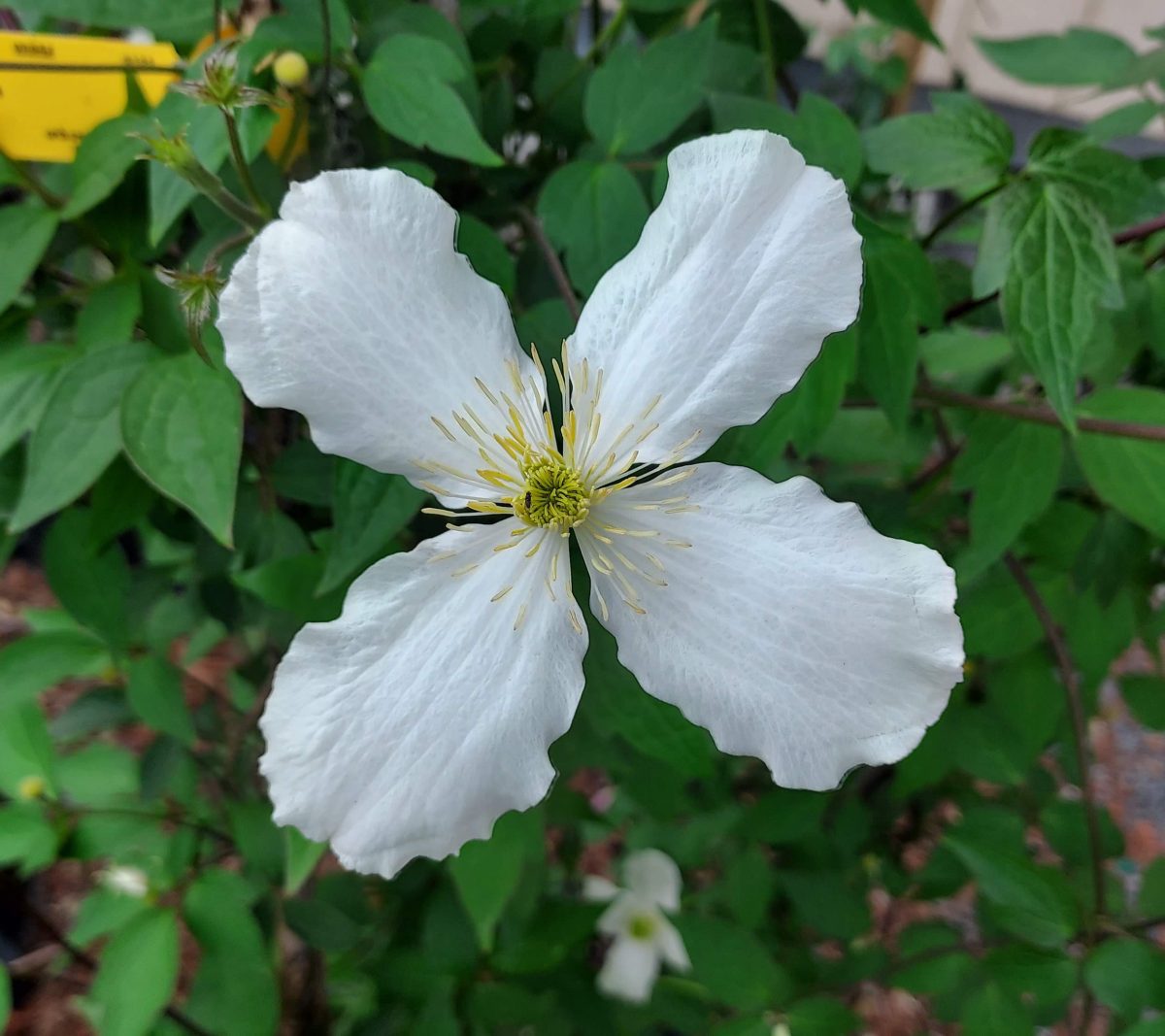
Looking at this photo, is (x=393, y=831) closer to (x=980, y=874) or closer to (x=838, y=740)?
(x=838, y=740)

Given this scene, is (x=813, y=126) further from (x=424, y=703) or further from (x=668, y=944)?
(x=668, y=944)

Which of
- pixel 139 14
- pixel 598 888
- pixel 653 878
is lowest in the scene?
pixel 598 888

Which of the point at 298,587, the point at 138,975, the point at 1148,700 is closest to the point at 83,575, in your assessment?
the point at 298,587

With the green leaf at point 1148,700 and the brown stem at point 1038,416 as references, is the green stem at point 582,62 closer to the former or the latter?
the brown stem at point 1038,416

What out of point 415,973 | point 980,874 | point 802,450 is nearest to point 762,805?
point 980,874

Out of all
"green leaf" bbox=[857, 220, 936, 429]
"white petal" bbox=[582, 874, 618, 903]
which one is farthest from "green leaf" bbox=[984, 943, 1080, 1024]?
"white petal" bbox=[582, 874, 618, 903]

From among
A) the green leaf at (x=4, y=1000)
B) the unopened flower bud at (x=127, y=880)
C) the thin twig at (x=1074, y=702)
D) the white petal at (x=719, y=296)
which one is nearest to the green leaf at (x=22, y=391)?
the white petal at (x=719, y=296)
